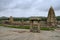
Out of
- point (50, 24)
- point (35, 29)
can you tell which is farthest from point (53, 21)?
point (35, 29)

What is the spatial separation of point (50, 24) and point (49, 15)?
372cm

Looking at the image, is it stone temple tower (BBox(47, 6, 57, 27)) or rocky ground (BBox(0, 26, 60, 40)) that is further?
stone temple tower (BBox(47, 6, 57, 27))

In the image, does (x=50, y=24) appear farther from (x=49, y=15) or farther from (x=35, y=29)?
(x=35, y=29)

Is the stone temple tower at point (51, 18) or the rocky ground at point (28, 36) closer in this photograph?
the rocky ground at point (28, 36)

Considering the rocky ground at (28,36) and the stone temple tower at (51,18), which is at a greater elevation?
the stone temple tower at (51,18)

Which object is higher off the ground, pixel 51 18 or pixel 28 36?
pixel 51 18

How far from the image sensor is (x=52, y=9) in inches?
1937

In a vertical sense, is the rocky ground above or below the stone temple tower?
below

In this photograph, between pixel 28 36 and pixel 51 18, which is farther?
pixel 51 18

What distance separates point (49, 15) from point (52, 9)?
2194 millimetres

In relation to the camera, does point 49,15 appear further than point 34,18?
Yes

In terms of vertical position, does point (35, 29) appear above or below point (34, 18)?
below

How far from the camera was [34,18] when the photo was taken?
1195 inches

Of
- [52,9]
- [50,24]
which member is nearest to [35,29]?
[50,24]
